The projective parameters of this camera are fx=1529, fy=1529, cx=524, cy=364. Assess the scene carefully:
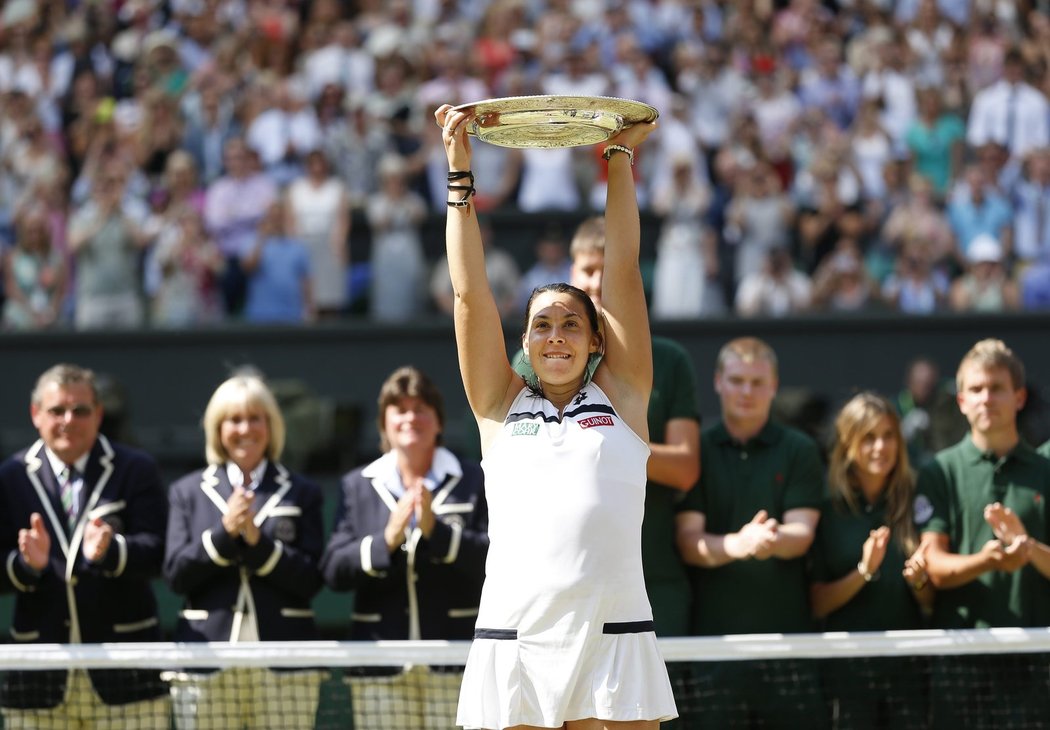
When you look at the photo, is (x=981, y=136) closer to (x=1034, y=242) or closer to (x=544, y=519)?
Answer: (x=1034, y=242)

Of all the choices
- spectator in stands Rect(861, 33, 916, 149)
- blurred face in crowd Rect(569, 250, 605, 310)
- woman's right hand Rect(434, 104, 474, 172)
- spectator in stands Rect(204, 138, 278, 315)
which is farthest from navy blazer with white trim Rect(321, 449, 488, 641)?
spectator in stands Rect(861, 33, 916, 149)

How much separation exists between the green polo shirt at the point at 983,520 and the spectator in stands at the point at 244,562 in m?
2.58

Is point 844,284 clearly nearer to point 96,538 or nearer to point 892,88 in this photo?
point 892,88

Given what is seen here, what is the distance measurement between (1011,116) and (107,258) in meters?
7.97

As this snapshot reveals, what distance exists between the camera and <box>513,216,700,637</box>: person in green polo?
20.1ft

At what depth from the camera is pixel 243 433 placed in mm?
6434

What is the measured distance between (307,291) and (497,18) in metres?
3.99

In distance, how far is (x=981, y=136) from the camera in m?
13.7

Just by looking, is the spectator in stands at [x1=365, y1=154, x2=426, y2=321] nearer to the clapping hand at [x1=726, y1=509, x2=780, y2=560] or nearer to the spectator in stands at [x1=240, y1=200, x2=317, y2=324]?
the spectator in stands at [x1=240, y1=200, x2=317, y2=324]

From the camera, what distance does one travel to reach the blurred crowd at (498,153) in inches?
491

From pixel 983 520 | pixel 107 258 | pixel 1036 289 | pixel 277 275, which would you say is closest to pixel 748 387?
pixel 983 520

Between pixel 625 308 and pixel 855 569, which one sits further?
pixel 855 569

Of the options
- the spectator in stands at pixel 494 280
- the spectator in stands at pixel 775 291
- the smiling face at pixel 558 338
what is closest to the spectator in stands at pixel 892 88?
the spectator in stands at pixel 775 291

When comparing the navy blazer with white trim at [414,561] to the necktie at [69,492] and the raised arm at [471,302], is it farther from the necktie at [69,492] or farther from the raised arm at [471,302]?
the raised arm at [471,302]
